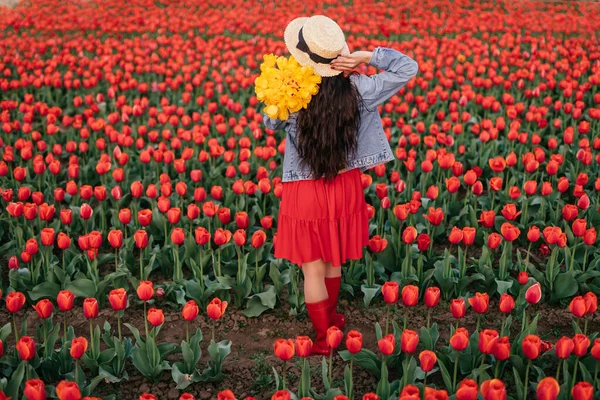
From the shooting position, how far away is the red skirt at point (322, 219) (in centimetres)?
362

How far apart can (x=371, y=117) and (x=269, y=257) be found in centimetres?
148

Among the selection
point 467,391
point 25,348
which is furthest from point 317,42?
point 25,348

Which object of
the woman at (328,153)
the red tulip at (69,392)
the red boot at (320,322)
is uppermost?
the woman at (328,153)

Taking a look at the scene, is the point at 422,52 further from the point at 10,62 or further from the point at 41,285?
the point at 41,285

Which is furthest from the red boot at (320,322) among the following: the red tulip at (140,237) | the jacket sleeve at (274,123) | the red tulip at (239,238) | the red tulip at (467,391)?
the red tulip at (467,391)

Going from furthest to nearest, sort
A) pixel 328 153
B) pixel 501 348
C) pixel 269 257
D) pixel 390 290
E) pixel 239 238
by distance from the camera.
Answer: pixel 269 257, pixel 239 238, pixel 328 153, pixel 390 290, pixel 501 348

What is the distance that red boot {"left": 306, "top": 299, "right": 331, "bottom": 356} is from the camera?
146 inches

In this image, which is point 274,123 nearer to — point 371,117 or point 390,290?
point 371,117

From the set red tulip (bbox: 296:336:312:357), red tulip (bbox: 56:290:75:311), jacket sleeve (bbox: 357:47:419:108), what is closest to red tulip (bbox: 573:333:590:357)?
red tulip (bbox: 296:336:312:357)

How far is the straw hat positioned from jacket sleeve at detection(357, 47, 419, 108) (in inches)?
7.7

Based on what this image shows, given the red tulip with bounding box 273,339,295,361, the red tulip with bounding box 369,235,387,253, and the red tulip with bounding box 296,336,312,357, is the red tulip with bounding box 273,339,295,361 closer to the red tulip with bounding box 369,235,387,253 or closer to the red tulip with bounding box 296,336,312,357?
the red tulip with bounding box 296,336,312,357

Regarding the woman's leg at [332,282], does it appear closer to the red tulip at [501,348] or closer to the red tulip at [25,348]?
the red tulip at [501,348]

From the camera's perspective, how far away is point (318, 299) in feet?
12.1

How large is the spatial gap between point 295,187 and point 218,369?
1032 millimetres
